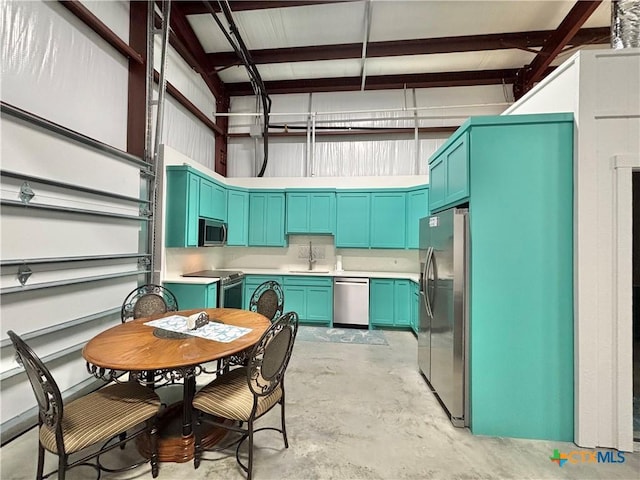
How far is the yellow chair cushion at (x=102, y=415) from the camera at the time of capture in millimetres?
1369

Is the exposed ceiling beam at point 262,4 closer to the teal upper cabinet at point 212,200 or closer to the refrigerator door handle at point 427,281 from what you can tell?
the teal upper cabinet at point 212,200


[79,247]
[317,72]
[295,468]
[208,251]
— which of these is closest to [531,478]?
[295,468]

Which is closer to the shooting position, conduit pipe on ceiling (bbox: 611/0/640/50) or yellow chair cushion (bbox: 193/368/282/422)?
yellow chair cushion (bbox: 193/368/282/422)

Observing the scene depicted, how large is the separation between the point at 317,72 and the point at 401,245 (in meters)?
3.62

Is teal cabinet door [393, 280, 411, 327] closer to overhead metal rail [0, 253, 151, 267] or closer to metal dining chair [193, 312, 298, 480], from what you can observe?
metal dining chair [193, 312, 298, 480]

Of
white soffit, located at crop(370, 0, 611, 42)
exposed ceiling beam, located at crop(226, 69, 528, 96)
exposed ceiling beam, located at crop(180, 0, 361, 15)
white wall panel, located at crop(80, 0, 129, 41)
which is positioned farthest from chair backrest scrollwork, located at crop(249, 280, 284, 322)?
exposed ceiling beam, located at crop(226, 69, 528, 96)

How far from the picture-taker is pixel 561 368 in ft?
6.53

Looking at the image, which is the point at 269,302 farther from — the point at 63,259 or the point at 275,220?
the point at 275,220

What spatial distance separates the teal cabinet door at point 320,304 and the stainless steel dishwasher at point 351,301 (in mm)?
103

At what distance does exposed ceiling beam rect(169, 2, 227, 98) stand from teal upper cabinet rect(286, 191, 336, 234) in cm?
259

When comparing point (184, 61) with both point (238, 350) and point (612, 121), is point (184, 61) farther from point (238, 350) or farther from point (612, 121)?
point (612, 121)

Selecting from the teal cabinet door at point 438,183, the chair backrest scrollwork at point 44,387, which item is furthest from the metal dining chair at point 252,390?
the teal cabinet door at point 438,183

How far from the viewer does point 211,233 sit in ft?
14.0

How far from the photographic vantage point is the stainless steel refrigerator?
2121 millimetres
